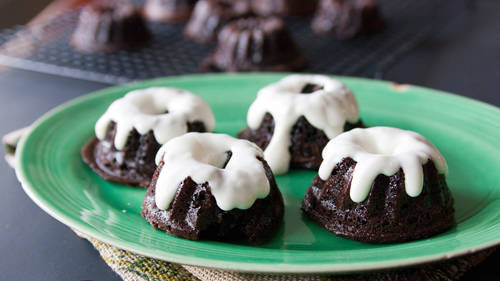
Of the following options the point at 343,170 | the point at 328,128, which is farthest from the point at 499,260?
the point at 328,128

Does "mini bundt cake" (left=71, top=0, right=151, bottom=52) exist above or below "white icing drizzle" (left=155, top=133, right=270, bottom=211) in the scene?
below

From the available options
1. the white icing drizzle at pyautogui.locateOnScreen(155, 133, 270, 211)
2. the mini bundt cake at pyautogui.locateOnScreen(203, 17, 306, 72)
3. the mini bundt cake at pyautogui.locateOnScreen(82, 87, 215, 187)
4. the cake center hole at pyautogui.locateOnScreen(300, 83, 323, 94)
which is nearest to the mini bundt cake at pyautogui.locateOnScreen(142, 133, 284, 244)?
the white icing drizzle at pyautogui.locateOnScreen(155, 133, 270, 211)

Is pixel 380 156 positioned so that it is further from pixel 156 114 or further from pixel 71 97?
pixel 71 97

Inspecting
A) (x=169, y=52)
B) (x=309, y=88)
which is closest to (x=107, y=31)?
(x=169, y=52)

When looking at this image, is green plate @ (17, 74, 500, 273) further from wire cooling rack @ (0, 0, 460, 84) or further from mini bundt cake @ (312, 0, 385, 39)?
mini bundt cake @ (312, 0, 385, 39)

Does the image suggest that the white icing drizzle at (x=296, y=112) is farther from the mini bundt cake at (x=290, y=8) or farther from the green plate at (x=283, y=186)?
the mini bundt cake at (x=290, y=8)

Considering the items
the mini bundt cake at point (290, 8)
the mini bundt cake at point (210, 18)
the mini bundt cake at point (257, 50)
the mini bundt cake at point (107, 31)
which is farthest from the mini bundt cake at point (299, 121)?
the mini bundt cake at point (290, 8)

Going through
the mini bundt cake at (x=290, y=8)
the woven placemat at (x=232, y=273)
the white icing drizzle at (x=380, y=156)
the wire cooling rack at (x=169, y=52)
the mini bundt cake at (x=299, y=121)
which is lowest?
the wire cooling rack at (x=169, y=52)
